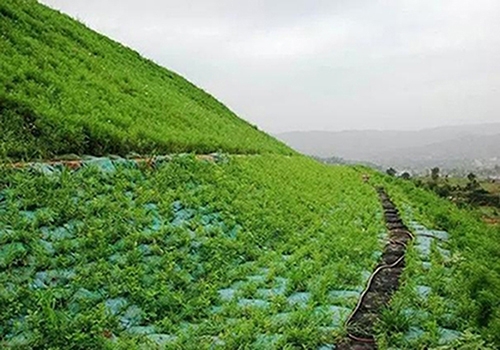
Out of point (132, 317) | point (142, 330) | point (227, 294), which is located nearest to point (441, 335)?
point (227, 294)

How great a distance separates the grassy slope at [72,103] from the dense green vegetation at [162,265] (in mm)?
1219

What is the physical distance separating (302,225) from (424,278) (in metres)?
4.89

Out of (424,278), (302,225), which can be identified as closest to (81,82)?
(302,225)

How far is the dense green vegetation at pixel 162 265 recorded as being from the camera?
Answer: 639 centimetres

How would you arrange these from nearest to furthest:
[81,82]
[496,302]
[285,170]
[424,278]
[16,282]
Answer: [16,282] < [496,302] < [424,278] < [81,82] < [285,170]

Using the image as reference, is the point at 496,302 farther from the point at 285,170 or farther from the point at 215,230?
the point at 285,170

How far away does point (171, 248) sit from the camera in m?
8.92

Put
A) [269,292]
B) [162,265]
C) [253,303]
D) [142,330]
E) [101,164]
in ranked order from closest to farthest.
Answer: [142,330] → [253,303] → [162,265] → [269,292] → [101,164]

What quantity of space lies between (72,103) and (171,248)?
6020 mm

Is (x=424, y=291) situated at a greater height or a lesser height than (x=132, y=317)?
lesser

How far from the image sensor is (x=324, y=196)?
61.7 feet

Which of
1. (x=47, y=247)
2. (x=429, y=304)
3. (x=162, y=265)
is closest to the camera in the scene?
(x=47, y=247)

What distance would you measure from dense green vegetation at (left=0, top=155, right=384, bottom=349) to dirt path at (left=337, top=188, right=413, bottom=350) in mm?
203

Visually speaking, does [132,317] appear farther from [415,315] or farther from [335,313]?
[415,315]
